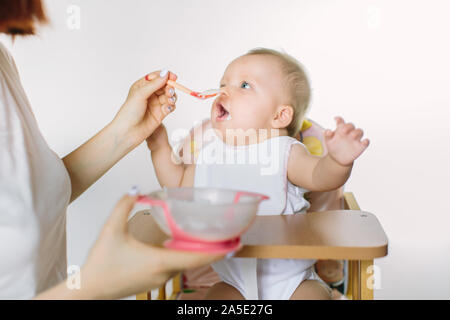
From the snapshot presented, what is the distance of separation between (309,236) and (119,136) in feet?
1.54

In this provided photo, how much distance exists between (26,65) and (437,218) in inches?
59.1

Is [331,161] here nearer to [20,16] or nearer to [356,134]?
[356,134]

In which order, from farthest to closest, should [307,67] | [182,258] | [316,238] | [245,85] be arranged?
1. [307,67]
2. [245,85]
3. [316,238]
4. [182,258]

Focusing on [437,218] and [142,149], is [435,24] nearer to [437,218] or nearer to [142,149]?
[437,218]

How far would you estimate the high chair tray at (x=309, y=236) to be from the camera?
75 centimetres

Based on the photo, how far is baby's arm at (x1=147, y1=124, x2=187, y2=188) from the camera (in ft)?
3.78

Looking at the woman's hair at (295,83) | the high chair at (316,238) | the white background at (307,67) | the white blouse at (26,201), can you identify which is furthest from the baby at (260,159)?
the white background at (307,67)

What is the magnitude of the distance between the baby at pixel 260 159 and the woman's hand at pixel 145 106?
3.1 inches

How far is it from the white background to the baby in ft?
1.50

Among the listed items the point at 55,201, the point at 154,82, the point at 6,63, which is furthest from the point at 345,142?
the point at 6,63

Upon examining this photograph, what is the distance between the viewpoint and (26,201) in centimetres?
80

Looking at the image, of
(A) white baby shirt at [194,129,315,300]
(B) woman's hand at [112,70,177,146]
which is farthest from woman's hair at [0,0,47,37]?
(A) white baby shirt at [194,129,315,300]

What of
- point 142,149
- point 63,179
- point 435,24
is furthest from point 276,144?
point 435,24
